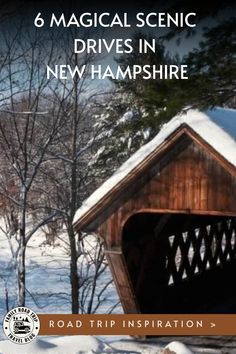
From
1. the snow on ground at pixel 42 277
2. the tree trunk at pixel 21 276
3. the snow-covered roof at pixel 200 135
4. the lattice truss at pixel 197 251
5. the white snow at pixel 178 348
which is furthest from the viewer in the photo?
the snow on ground at pixel 42 277

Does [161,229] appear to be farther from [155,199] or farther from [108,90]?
[108,90]

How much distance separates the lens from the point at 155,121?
5160mm

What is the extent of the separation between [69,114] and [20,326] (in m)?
4.21

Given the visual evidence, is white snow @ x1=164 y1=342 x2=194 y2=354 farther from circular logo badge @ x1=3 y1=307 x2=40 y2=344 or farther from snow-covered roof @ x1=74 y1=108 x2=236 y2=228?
snow-covered roof @ x1=74 y1=108 x2=236 y2=228

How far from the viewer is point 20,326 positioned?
4285 millimetres

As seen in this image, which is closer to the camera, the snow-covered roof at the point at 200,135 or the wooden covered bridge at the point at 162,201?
the snow-covered roof at the point at 200,135

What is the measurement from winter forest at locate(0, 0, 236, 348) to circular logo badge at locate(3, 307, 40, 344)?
7.25 feet

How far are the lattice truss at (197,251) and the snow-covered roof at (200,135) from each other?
1.57 meters

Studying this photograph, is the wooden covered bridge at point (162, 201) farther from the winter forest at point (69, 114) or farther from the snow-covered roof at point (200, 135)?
the winter forest at point (69, 114)

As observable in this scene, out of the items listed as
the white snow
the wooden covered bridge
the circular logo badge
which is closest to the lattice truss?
the wooden covered bridge

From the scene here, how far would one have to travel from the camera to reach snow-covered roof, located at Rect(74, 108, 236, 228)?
471cm

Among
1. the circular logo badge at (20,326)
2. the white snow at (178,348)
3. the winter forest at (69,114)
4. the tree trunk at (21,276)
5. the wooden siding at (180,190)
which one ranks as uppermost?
the winter forest at (69,114)

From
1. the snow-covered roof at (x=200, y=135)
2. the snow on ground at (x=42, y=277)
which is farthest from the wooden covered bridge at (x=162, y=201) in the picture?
the snow on ground at (x=42, y=277)

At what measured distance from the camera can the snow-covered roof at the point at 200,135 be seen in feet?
15.4
